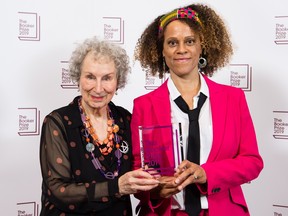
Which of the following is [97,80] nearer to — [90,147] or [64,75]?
[90,147]

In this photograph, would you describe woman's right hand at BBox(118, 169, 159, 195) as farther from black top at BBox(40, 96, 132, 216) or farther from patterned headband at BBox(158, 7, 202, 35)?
patterned headband at BBox(158, 7, 202, 35)

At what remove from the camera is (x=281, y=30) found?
2.53 meters

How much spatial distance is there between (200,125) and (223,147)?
115 millimetres

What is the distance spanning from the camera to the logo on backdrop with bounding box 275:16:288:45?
2.52 m

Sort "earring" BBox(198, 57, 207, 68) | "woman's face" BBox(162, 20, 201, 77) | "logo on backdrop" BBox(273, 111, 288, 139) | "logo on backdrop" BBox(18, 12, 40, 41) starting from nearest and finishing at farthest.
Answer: "woman's face" BBox(162, 20, 201, 77)
"earring" BBox(198, 57, 207, 68)
"logo on backdrop" BBox(18, 12, 40, 41)
"logo on backdrop" BBox(273, 111, 288, 139)

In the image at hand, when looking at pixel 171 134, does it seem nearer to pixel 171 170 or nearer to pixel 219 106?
pixel 171 170

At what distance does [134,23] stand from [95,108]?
881 mm

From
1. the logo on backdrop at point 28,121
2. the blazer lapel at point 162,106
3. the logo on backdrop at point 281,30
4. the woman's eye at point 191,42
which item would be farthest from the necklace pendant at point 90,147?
the logo on backdrop at point 281,30

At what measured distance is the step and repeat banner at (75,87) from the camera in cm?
227

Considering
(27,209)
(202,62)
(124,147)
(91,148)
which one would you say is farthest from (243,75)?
(27,209)

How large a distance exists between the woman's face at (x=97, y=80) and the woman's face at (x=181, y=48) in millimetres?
244

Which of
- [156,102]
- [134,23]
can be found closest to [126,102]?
[134,23]

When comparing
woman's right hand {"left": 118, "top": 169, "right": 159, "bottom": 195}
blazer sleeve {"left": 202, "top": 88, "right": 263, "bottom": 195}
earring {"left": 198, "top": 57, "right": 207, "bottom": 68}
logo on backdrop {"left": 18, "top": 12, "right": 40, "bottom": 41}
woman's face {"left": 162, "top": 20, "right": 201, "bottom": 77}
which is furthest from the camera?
logo on backdrop {"left": 18, "top": 12, "right": 40, "bottom": 41}

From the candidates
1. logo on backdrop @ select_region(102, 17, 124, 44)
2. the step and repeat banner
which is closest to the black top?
the step and repeat banner
